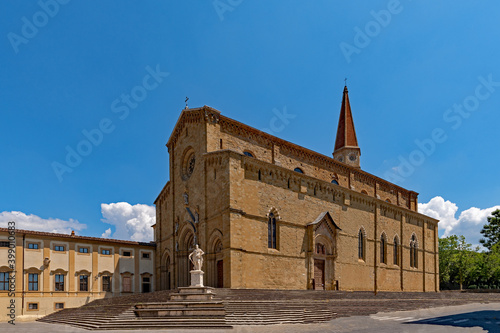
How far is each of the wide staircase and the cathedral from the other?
3.78 meters

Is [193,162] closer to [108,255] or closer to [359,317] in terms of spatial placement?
[108,255]

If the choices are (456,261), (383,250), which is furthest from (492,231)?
(383,250)

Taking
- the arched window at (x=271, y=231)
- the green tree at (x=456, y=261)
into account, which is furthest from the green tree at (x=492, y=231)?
the arched window at (x=271, y=231)

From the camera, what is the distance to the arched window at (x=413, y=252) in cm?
4580

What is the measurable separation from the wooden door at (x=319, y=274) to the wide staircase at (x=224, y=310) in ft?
14.9

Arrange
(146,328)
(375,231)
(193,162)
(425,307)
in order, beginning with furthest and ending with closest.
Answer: (375,231) → (193,162) → (425,307) → (146,328)

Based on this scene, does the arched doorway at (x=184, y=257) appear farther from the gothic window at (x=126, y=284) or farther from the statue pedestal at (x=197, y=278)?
the statue pedestal at (x=197, y=278)

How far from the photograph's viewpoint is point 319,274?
3319cm

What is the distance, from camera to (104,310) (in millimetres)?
23406

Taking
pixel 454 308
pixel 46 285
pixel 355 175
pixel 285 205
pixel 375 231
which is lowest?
pixel 454 308

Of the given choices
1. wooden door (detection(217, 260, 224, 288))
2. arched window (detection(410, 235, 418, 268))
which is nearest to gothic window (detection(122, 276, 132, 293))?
wooden door (detection(217, 260, 224, 288))

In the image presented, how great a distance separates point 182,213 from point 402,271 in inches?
975

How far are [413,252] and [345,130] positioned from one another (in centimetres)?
1730

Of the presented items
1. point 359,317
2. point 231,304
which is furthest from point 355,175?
point 231,304
